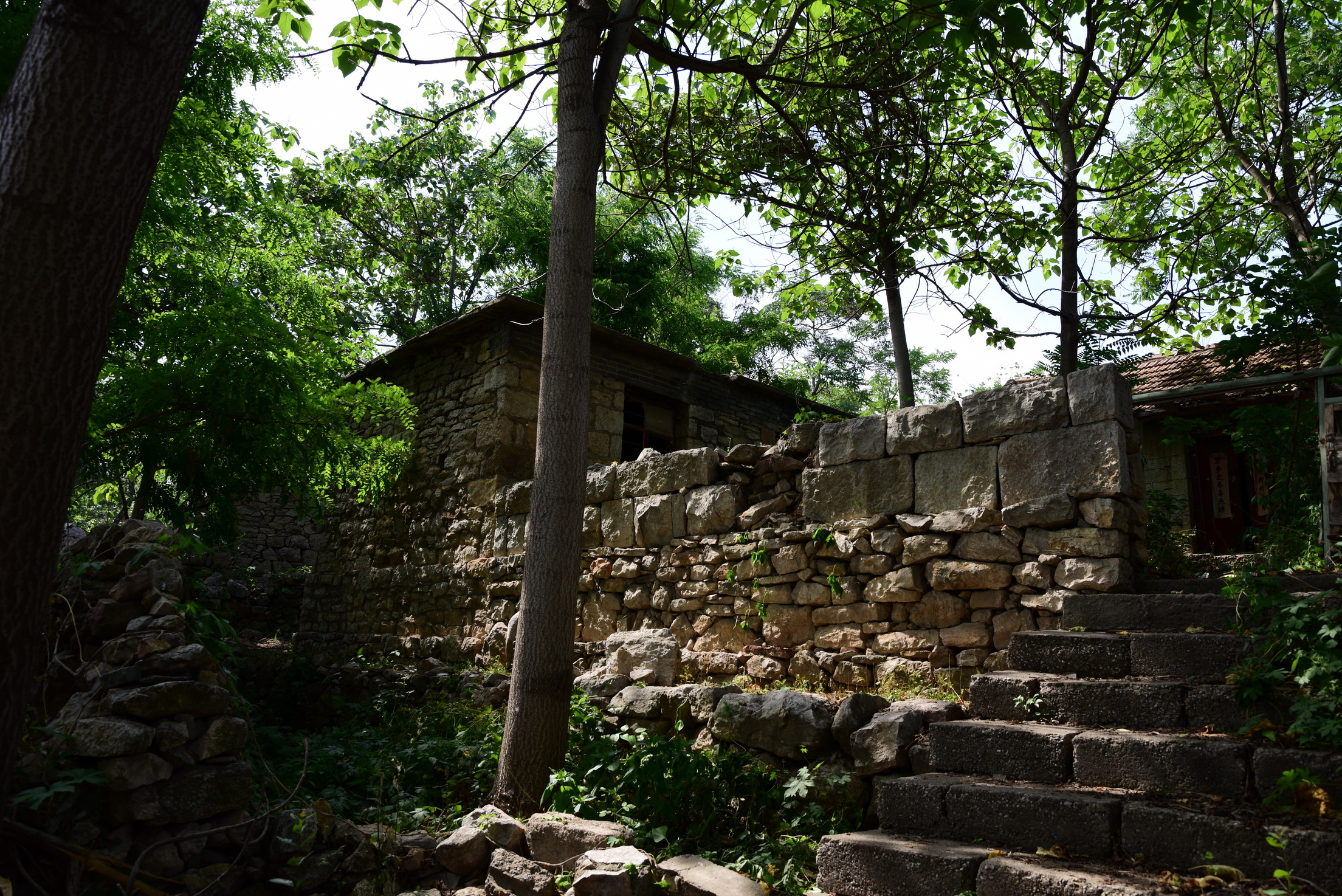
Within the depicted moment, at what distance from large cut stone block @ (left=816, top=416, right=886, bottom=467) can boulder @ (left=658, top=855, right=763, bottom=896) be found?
287 cm

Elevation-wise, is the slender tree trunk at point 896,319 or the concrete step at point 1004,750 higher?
the slender tree trunk at point 896,319

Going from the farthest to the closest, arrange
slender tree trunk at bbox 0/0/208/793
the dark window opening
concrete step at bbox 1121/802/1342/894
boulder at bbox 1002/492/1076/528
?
the dark window opening, boulder at bbox 1002/492/1076/528, concrete step at bbox 1121/802/1342/894, slender tree trunk at bbox 0/0/208/793

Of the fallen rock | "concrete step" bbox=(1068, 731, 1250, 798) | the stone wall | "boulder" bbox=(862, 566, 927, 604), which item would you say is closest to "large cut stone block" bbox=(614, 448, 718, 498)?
the stone wall

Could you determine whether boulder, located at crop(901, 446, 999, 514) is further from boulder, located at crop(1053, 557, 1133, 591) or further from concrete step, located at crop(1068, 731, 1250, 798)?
concrete step, located at crop(1068, 731, 1250, 798)

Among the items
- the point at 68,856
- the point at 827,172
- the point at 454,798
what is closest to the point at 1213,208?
the point at 827,172

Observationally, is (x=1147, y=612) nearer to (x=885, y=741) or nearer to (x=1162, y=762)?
(x=1162, y=762)

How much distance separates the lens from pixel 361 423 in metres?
11.0

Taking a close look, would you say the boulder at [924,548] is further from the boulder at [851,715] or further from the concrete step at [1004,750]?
the concrete step at [1004,750]

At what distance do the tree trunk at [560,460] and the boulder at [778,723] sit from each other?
2.89ft

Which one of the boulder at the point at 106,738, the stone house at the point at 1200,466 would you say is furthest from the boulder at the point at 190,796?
the stone house at the point at 1200,466

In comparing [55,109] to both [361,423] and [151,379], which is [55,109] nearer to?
[151,379]

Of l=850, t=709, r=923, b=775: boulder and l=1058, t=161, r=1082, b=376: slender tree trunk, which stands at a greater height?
l=1058, t=161, r=1082, b=376: slender tree trunk

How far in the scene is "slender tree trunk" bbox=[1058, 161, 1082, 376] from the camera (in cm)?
710

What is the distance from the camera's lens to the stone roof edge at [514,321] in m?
8.52
